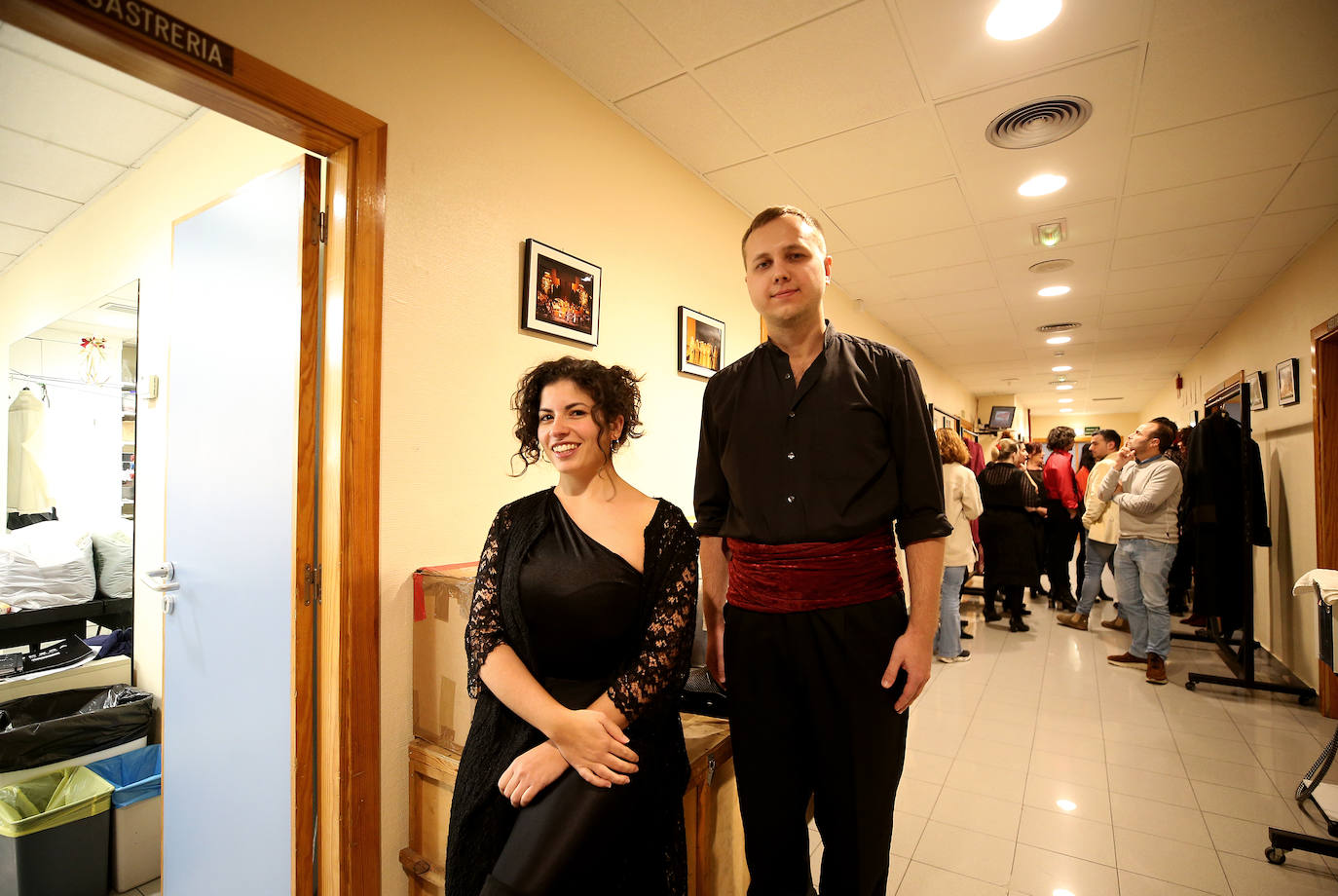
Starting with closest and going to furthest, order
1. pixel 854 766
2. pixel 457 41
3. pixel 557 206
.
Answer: pixel 854 766, pixel 457 41, pixel 557 206

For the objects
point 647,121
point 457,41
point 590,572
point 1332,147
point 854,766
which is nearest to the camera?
point 854,766

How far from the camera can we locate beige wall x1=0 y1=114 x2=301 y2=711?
89.0 inches

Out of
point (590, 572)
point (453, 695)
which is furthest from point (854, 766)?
point (453, 695)

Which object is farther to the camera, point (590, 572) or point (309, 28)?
point (309, 28)

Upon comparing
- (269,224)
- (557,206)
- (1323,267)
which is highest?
(1323,267)

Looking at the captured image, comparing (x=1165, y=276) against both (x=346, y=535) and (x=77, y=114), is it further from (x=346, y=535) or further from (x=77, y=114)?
(x=77, y=114)

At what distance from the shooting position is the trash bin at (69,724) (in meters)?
2.21

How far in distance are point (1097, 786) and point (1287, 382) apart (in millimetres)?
3522

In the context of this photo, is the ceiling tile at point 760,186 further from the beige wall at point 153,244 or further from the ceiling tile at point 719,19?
the beige wall at point 153,244

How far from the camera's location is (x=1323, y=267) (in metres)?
3.87

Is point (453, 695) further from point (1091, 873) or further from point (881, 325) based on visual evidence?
point (881, 325)

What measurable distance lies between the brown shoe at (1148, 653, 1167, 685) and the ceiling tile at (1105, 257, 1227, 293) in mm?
2797

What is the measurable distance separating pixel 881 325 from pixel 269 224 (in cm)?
561

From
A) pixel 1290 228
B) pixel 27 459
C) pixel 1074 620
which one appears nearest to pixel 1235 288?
pixel 1290 228
